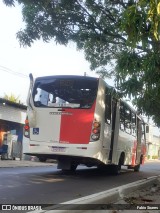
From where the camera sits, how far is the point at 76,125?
1187cm

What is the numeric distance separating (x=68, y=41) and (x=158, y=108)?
15.0 ft

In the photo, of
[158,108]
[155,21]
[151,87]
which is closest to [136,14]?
[155,21]

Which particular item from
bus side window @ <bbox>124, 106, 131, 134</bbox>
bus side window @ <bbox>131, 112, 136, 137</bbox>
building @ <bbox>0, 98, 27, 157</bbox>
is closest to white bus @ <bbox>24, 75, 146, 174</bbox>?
bus side window @ <bbox>124, 106, 131, 134</bbox>

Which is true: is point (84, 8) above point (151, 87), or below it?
above

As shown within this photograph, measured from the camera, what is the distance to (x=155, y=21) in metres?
4.99

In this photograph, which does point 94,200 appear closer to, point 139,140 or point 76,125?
point 76,125

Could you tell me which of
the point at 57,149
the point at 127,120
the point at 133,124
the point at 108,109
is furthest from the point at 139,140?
the point at 57,149

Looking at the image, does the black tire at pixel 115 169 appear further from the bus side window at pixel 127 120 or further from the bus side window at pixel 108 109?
the bus side window at pixel 108 109

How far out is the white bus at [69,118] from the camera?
11.7 metres

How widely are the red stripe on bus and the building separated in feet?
43.6

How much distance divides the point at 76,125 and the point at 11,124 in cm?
1687

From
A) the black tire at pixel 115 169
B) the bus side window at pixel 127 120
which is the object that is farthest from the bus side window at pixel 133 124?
the black tire at pixel 115 169

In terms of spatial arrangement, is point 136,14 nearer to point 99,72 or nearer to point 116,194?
point 116,194

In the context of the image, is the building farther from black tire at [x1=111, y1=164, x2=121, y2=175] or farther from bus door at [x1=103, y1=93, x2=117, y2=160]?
bus door at [x1=103, y1=93, x2=117, y2=160]
